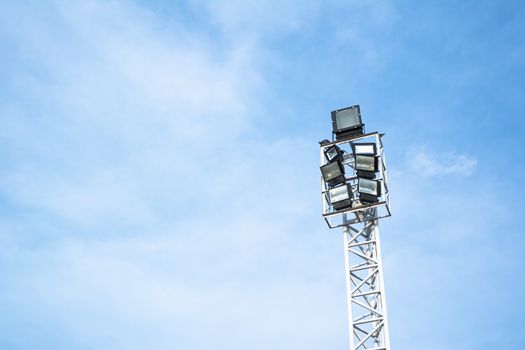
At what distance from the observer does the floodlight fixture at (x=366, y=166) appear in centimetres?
2767

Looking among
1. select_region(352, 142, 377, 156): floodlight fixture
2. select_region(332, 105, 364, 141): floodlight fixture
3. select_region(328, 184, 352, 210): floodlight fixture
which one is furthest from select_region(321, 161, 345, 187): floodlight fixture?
select_region(332, 105, 364, 141): floodlight fixture

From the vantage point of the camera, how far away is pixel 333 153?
29141 mm

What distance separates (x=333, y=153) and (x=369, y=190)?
2.96 metres

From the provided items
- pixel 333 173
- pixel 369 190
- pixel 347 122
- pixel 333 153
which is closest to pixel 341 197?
pixel 369 190

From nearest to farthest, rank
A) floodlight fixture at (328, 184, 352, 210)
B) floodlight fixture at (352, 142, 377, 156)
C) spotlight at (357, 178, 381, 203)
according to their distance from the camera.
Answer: spotlight at (357, 178, 381, 203) → floodlight fixture at (328, 184, 352, 210) → floodlight fixture at (352, 142, 377, 156)

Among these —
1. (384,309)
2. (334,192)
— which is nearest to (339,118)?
(334,192)

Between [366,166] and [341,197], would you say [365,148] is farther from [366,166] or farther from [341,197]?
[341,197]

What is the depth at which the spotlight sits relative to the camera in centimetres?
2684

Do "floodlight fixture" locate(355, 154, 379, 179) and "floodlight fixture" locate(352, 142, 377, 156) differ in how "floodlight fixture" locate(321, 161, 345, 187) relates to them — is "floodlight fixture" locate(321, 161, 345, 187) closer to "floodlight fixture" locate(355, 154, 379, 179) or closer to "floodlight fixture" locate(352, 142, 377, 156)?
"floodlight fixture" locate(355, 154, 379, 179)

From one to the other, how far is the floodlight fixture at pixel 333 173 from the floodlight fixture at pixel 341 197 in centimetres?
49

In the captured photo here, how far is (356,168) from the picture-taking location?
91.7 ft

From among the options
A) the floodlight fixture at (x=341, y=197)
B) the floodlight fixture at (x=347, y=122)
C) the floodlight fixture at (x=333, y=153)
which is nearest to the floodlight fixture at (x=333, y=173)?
the floodlight fixture at (x=341, y=197)

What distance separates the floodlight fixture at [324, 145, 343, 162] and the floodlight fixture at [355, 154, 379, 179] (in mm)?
1153

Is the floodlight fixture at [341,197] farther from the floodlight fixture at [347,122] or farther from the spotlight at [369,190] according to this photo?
the floodlight fixture at [347,122]
